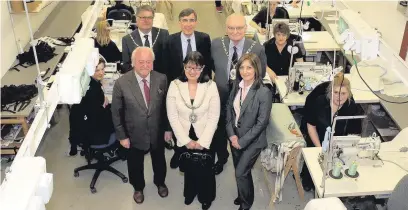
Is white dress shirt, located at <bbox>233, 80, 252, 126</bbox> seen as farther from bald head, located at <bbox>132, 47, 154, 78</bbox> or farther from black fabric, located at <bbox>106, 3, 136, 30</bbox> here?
black fabric, located at <bbox>106, 3, 136, 30</bbox>

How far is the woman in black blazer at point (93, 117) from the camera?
13.8 feet

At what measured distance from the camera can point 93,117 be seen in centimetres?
425

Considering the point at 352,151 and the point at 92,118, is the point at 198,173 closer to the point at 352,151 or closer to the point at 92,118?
the point at 92,118

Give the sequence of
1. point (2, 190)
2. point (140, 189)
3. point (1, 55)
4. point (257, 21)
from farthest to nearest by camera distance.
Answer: point (257, 21) < point (1, 55) < point (140, 189) < point (2, 190)

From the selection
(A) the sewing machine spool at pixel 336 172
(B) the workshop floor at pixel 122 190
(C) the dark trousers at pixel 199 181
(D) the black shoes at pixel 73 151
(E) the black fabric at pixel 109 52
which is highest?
(E) the black fabric at pixel 109 52

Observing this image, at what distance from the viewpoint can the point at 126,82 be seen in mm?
3898

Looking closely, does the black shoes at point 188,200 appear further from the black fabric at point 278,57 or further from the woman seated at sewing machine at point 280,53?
the black fabric at point 278,57

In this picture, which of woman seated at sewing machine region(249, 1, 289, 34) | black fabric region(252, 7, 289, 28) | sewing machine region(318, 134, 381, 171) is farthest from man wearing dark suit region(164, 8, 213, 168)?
black fabric region(252, 7, 289, 28)

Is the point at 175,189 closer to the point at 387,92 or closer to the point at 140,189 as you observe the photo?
the point at 140,189

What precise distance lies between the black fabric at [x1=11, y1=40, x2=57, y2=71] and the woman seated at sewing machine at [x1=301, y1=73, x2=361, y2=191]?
332cm

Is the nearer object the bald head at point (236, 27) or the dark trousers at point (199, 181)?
the dark trousers at point (199, 181)

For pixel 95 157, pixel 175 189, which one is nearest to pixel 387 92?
pixel 175 189

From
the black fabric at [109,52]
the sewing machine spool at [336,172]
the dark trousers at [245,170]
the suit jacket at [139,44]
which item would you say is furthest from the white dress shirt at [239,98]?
the black fabric at [109,52]

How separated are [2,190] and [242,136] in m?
2.36
